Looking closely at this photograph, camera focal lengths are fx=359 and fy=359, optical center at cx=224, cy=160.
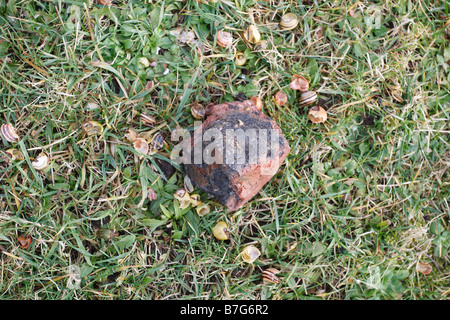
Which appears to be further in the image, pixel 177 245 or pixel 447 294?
pixel 447 294

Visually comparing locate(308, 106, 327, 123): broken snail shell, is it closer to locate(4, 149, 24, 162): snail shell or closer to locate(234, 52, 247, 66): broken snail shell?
locate(234, 52, 247, 66): broken snail shell

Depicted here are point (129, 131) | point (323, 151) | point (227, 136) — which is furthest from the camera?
point (323, 151)

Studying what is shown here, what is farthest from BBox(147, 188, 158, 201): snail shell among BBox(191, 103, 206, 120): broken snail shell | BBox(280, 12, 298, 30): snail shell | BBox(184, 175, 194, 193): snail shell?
BBox(280, 12, 298, 30): snail shell

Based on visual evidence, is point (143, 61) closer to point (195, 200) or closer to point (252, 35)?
point (252, 35)

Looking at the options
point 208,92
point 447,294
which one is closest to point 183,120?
point 208,92
